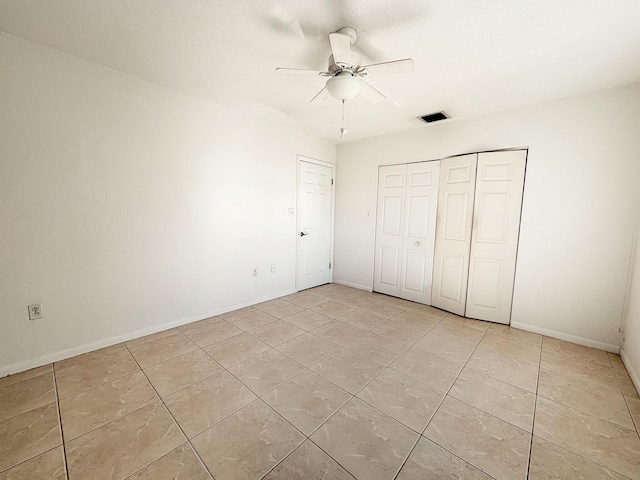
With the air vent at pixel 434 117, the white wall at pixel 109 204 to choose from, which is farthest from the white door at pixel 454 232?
the white wall at pixel 109 204

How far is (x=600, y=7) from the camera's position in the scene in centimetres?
158

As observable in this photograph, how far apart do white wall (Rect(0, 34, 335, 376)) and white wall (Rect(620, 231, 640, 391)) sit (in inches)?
157

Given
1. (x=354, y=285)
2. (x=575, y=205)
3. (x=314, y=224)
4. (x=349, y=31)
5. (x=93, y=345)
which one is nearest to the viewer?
(x=349, y=31)

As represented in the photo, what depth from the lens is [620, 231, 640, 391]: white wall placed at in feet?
7.02

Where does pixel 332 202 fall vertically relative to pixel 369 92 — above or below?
below

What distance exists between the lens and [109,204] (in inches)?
96.6

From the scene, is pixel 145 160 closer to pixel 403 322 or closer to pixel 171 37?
pixel 171 37

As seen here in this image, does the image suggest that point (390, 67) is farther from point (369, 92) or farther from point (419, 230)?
point (419, 230)

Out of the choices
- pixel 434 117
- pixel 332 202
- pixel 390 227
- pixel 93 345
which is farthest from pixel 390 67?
pixel 93 345

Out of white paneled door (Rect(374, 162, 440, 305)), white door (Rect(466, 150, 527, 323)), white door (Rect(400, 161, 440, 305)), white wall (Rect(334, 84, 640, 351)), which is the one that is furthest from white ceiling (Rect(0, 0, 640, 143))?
white paneled door (Rect(374, 162, 440, 305))

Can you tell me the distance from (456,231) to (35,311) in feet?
14.8

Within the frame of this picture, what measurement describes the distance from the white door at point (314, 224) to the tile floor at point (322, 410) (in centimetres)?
179

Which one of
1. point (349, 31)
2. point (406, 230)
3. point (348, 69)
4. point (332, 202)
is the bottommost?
point (406, 230)

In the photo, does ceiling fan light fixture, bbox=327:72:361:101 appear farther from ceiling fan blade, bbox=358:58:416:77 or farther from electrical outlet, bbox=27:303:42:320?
electrical outlet, bbox=27:303:42:320
